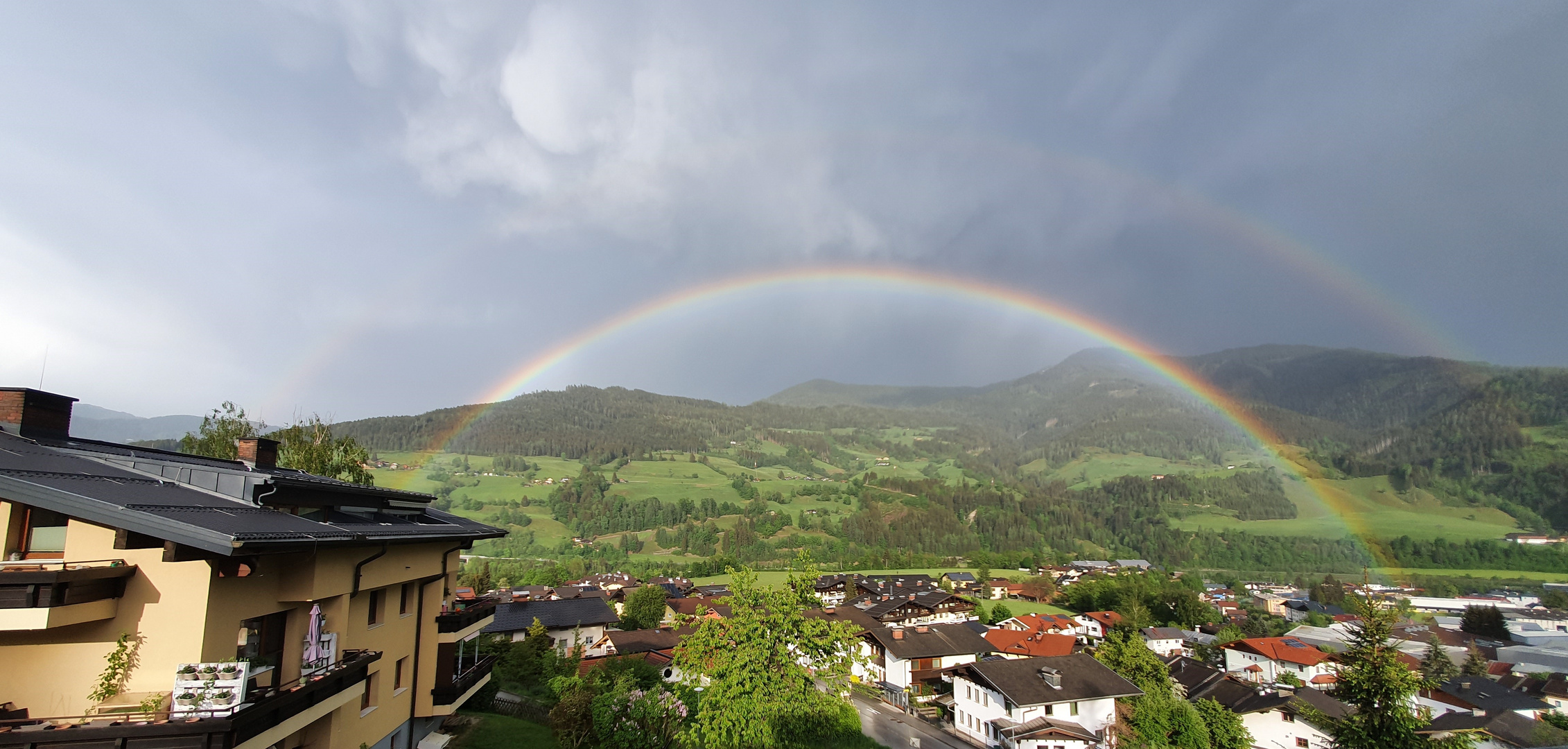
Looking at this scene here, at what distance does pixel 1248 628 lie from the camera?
91875 millimetres

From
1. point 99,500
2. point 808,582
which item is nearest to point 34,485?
point 99,500

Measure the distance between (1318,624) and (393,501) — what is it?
118m

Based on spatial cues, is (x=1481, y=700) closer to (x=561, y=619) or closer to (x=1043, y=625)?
(x=1043, y=625)

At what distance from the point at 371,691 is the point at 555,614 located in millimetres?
38489

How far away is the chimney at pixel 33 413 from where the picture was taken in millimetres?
10922

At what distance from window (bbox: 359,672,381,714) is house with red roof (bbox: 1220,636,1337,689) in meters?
68.0

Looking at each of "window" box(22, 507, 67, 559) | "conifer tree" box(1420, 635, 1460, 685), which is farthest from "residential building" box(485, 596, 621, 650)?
"conifer tree" box(1420, 635, 1460, 685)

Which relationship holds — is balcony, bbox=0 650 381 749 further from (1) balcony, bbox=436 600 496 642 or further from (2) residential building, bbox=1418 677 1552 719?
(2) residential building, bbox=1418 677 1552 719

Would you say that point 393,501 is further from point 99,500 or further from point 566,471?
point 566,471

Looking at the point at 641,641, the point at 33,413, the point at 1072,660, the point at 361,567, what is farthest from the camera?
the point at 641,641

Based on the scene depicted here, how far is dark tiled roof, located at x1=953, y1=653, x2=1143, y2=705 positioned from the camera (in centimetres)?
3806

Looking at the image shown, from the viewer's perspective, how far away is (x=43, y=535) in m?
8.44

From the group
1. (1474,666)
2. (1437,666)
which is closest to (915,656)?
(1437,666)

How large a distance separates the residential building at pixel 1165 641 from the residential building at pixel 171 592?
272 feet
